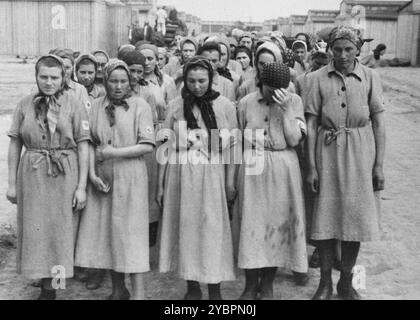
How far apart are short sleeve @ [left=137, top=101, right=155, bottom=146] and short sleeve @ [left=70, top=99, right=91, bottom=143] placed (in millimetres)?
404

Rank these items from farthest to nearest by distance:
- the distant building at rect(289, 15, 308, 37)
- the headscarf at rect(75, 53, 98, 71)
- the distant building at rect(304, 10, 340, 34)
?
the distant building at rect(289, 15, 308, 37) < the distant building at rect(304, 10, 340, 34) < the headscarf at rect(75, 53, 98, 71)

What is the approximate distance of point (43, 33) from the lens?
97.9 feet

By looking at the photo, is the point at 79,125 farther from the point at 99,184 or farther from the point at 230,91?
the point at 230,91

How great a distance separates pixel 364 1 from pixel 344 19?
7.08 ft

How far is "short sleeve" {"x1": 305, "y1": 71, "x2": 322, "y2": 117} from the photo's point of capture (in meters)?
4.88

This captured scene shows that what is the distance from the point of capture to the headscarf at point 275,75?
4.59 metres

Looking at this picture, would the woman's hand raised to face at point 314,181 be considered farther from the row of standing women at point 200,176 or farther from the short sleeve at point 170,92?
the short sleeve at point 170,92

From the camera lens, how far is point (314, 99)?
4883 mm

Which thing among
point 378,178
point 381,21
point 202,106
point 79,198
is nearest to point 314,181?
point 378,178

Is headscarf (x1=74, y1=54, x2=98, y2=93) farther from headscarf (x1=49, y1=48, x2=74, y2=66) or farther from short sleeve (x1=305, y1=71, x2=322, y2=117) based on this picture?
short sleeve (x1=305, y1=71, x2=322, y2=117)

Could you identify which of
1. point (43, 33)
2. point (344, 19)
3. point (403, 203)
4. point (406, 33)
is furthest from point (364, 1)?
point (403, 203)

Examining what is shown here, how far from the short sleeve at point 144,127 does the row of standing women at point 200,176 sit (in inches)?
0.4

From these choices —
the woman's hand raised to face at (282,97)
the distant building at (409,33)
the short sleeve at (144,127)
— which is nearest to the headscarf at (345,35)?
the woman's hand raised to face at (282,97)

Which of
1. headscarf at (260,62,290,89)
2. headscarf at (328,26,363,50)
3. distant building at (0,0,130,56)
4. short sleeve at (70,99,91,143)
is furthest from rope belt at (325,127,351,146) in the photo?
distant building at (0,0,130,56)
